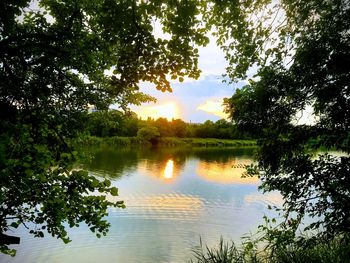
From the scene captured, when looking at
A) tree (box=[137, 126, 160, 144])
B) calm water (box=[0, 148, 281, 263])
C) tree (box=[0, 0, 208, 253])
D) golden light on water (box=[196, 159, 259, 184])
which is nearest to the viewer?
tree (box=[0, 0, 208, 253])

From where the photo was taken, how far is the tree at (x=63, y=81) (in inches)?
220

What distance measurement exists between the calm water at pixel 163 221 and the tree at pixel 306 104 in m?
4.85

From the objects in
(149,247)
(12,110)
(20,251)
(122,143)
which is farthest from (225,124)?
(122,143)

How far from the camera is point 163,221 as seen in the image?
2475 cm

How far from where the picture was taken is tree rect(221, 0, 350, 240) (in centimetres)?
659

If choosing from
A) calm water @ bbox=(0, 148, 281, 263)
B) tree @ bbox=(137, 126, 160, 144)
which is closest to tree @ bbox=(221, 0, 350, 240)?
calm water @ bbox=(0, 148, 281, 263)

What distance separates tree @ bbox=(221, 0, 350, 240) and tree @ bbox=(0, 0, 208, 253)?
1321 millimetres

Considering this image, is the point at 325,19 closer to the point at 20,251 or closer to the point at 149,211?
the point at 20,251

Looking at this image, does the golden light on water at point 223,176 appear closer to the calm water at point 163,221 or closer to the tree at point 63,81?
the calm water at point 163,221

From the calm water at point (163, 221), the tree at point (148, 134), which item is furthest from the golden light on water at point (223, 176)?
the tree at point (148, 134)

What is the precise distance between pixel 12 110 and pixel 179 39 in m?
3.38

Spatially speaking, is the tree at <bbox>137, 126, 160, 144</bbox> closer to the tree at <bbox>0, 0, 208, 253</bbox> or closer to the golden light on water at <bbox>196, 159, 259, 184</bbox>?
the golden light on water at <bbox>196, 159, 259, 184</bbox>

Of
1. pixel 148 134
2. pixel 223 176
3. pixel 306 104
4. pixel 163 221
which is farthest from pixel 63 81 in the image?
pixel 148 134

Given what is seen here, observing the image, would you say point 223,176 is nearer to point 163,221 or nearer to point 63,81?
point 163,221
